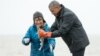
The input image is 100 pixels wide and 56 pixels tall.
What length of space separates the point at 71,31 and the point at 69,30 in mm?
40

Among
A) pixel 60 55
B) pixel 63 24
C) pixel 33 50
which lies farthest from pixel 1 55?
pixel 63 24

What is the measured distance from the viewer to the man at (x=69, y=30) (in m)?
Answer: 8.25

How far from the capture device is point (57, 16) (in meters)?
8.37

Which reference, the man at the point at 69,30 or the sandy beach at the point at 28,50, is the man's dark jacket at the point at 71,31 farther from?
the sandy beach at the point at 28,50

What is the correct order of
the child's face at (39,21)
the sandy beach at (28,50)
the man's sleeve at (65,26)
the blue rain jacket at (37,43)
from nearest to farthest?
the man's sleeve at (65,26) < the child's face at (39,21) < the blue rain jacket at (37,43) < the sandy beach at (28,50)

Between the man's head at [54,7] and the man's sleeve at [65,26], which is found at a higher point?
the man's head at [54,7]

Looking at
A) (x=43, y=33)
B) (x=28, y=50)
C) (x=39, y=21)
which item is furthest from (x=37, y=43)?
(x=28, y=50)

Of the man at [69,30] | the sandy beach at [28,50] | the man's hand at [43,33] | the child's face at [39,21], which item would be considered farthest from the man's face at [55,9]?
the sandy beach at [28,50]

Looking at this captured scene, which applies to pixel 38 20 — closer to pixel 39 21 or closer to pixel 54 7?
pixel 39 21

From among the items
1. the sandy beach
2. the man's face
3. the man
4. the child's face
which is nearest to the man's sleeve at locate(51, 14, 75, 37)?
the man

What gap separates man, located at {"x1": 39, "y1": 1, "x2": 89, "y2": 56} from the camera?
8250 mm

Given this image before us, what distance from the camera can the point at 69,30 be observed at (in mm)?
8305

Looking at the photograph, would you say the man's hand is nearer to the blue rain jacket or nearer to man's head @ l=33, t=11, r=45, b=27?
man's head @ l=33, t=11, r=45, b=27

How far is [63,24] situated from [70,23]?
0.10m
